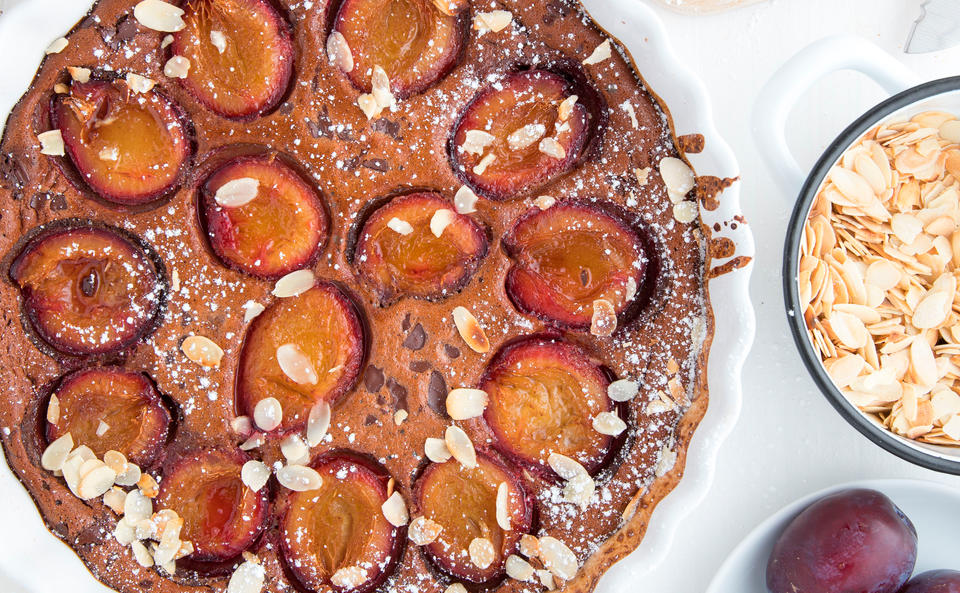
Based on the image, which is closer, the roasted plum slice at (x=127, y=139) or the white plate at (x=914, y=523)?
the roasted plum slice at (x=127, y=139)

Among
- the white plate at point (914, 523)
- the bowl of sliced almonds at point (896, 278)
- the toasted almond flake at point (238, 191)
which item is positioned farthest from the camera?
the white plate at point (914, 523)

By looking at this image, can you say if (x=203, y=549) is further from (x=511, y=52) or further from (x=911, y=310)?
(x=911, y=310)

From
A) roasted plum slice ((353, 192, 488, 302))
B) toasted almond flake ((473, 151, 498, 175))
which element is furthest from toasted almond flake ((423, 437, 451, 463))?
toasted almond flake ((473, 151, 498, 175))

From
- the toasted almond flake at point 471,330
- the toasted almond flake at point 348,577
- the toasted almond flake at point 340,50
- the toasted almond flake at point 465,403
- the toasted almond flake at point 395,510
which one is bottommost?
the toasted almond flake at point 348,577

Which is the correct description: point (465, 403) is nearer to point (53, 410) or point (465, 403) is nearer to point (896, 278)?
point (53, 410)

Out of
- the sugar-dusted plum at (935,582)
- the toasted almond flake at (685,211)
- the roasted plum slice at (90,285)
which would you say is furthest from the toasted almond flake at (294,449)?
the sugar-dusted plum at (935,582)

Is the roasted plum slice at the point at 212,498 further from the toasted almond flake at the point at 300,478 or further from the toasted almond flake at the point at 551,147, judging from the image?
the toasted almond flake at the point at 551,147

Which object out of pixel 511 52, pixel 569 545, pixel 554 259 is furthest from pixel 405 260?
pixel 569 545

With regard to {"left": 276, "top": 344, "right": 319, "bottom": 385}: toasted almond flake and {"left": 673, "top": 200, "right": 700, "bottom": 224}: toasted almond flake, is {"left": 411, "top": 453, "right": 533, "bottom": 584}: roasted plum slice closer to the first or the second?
{"left": 276, "top": 344, "right": 319, "bottom": 385}: toasted almond flake
